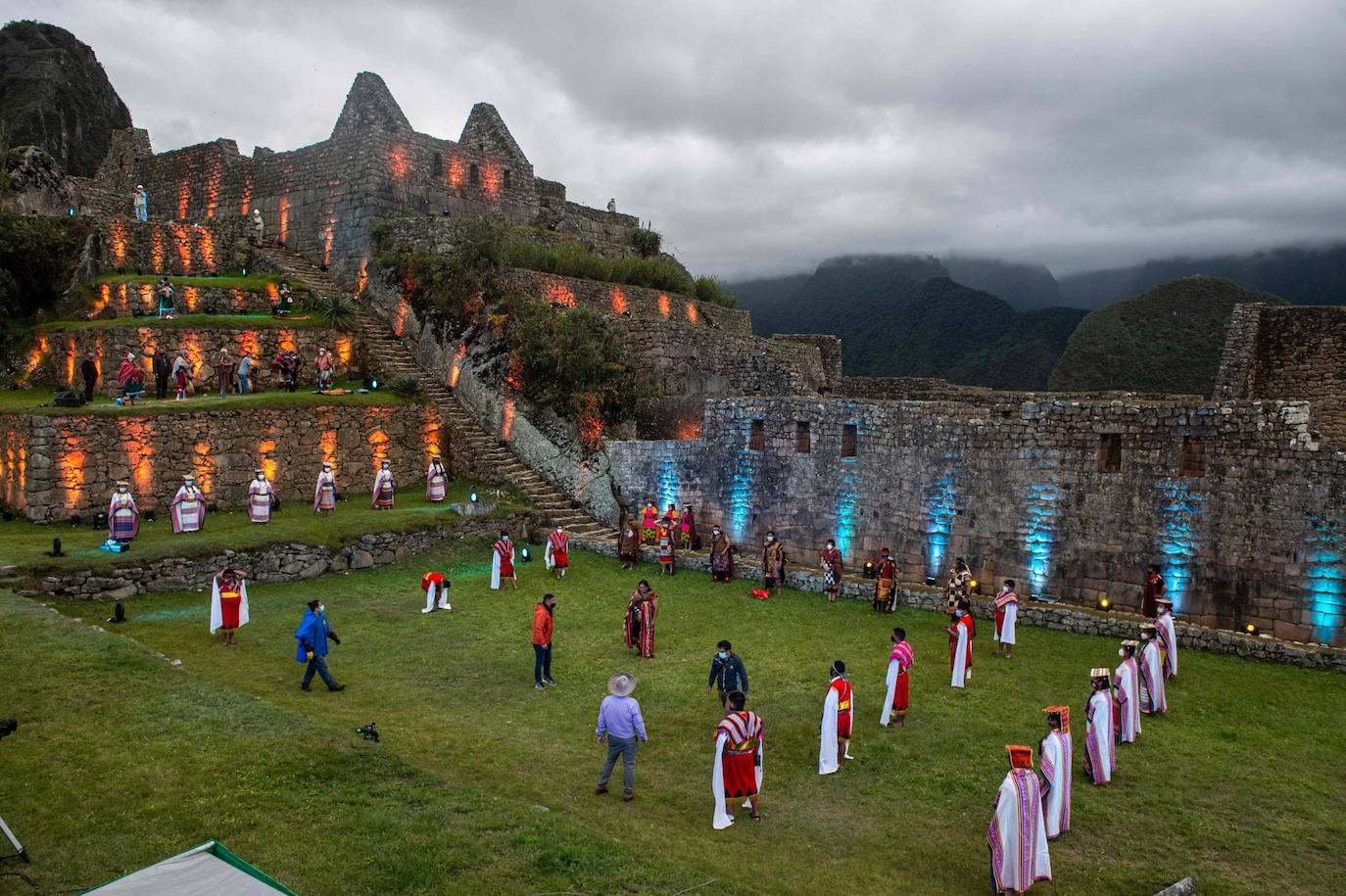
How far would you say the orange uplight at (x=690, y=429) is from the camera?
24453mm

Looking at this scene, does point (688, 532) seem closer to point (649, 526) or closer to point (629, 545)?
point (649, 526)

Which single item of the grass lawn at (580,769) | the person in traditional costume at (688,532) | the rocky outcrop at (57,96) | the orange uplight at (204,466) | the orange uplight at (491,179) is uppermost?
the rocky outcrop at (57,96)

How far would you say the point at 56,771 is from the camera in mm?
7672

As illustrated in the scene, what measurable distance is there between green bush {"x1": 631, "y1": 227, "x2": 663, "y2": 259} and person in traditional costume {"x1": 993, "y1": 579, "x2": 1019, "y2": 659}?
2624cm

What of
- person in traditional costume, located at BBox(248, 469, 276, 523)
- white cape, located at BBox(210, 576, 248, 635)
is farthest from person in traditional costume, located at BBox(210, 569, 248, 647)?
person in traditional costume, located at BBox(248, 469, 276, 523)

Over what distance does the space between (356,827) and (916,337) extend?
173 ft

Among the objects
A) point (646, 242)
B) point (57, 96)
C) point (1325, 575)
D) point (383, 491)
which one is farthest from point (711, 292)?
point (57, 96)

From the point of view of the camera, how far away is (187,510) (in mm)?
17047

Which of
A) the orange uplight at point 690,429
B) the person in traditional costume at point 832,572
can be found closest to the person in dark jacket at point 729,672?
the person in traditional costume at point 832,572

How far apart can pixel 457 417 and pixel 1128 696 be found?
19.4 metres

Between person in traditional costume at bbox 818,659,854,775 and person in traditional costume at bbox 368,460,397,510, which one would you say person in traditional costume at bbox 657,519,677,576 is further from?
person in traditional costume at bbox 818,659,854,775

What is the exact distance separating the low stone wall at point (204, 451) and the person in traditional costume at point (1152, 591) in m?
18.0

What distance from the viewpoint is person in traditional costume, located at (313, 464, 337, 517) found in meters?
19.3

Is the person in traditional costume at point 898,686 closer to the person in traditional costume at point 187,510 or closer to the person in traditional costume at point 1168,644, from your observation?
the person in traditional costume at point 1168,644
